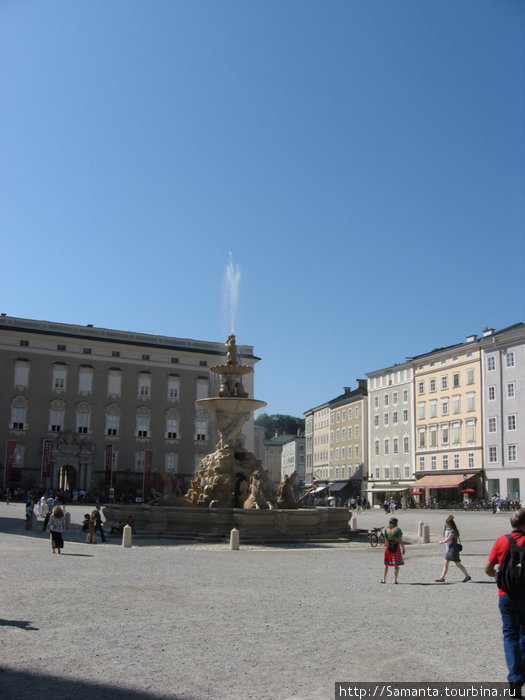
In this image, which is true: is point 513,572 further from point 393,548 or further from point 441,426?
point 441,426

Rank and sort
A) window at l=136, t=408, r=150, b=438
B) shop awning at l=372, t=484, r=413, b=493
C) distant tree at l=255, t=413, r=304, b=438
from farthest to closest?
distant tree at l=255, t=413, r=304, b=438, shop awning at l=372, t=484, r=413, b=493, window at l=136, t=408, r=150, b=438

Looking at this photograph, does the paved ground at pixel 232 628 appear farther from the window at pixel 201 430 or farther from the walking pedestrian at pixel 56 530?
the window at pixel 201 430

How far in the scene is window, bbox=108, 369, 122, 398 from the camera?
69688 millimetres

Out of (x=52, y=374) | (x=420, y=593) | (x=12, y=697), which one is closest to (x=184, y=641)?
(x=12, y=697)

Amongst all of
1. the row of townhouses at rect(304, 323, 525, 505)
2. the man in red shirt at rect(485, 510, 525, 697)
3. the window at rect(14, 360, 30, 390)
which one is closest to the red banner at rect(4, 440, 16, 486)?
the window at rect(14, 360, 30, 390)

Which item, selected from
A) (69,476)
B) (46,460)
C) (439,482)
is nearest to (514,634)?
(46,460)

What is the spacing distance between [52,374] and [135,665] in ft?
205

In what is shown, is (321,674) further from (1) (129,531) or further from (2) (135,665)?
(1) (129,531)

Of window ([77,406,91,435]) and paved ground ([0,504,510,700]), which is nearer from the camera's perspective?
paved ground ([0,504,510,700])

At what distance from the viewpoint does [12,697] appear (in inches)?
257

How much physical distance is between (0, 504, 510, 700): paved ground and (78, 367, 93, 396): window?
5188 cm

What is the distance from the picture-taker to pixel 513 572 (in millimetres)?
6816

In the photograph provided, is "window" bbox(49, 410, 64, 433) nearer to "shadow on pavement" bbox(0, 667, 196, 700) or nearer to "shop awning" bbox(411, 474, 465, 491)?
"shop awning" bbox(411, 474, 465, 491)

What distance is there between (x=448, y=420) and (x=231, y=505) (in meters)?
43.4
